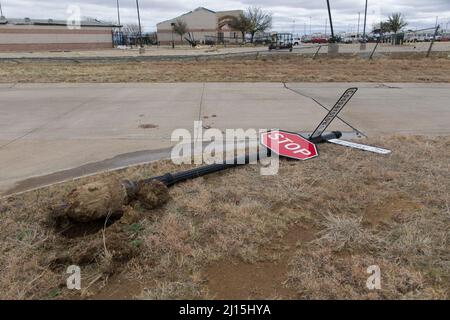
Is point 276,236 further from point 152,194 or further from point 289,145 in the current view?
point 289,145

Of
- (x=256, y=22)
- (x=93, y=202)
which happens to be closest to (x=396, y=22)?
(x=256, y=22)

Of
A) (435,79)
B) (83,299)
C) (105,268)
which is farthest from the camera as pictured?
(435,79)

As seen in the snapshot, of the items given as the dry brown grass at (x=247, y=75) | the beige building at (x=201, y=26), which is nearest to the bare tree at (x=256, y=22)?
the beige building at (x=201, y=26)

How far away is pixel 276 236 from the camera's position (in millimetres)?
3199

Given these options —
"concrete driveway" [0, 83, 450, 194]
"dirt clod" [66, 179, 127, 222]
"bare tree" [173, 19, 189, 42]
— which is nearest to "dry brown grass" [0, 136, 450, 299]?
"dirt clod" [66, 179, 127, 222]

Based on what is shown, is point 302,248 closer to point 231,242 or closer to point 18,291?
point 231,242

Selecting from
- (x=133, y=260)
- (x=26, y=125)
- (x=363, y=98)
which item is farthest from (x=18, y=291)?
(x=363, y=98)

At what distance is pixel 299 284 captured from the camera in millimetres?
2590

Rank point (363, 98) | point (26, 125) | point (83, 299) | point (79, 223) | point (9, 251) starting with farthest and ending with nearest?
point (363, 98) → point (26, 125) → point (79, 223) → point (9, 251) → point (83, 299)

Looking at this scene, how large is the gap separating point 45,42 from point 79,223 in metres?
60.9

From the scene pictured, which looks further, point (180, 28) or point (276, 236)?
point (180, 28)

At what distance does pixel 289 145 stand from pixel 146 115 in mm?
3735

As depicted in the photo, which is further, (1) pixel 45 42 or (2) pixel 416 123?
(1) pixel 45 42

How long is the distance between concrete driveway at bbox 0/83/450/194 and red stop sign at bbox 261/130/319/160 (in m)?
1.11
